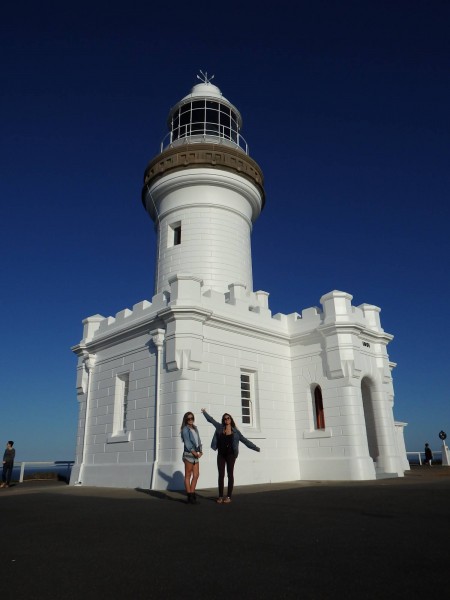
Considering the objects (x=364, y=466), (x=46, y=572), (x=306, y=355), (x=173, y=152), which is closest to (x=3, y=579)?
(x=46, y=572)

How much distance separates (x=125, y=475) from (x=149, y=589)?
963 cm

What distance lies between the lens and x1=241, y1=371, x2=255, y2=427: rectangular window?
13.3 metres

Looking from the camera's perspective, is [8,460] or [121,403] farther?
[8,460]

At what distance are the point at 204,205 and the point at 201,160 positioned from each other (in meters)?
1.72

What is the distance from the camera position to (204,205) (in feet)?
56.3

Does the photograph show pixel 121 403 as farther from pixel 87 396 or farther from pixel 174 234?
pixel 174 234

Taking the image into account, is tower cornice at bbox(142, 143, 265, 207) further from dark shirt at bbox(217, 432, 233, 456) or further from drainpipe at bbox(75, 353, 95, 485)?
dark shirt at bbox(217, 432, 233, 456)

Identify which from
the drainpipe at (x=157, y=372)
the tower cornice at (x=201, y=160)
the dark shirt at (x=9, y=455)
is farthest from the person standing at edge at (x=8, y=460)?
the tower cornice at (x=201, y=160)

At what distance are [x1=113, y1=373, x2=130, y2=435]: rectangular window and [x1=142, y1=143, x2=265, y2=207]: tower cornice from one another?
847 cm

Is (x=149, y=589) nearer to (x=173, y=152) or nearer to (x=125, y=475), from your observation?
(x=125, y=475)

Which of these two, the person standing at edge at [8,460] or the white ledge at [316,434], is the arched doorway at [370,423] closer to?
the white ledge at [316,434]

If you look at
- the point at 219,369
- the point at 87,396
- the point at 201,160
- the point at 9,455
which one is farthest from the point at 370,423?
the point at 9,455

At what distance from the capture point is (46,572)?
3.66 metres

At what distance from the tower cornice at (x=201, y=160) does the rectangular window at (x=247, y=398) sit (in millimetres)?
8389
